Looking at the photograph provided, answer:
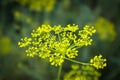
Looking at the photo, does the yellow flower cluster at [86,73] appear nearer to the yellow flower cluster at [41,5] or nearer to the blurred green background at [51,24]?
the blurred green background at [51,24]

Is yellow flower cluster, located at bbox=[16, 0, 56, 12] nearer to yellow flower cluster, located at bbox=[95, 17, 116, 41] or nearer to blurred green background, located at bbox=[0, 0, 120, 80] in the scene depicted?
blurred green background, located at bbox=[0, 0, 120, 80]

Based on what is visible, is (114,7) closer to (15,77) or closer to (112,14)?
(112,14)

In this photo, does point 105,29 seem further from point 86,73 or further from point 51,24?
point 86,73

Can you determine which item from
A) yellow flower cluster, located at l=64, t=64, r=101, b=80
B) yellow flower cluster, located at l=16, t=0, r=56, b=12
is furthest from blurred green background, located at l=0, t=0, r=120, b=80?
yellow flower cluster, located at l=64, t=64, r=101, b=80

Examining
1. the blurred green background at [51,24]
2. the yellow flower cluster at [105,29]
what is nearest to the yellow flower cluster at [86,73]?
the blurred green background at [51,24]

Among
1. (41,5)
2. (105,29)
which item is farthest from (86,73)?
(41,5)

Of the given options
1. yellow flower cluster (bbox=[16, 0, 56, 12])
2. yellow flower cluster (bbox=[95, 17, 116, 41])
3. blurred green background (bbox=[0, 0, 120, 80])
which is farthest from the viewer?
yellow flower cluster (bbox=[16, 0, 56, 12])

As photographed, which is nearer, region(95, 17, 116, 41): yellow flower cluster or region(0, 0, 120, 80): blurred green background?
region(0, 0, 120, 80): blurred green background

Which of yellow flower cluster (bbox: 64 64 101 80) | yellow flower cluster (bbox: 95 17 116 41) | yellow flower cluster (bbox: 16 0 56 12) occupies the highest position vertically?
yellow flower cluster (bbox: 16 0 56 12)
